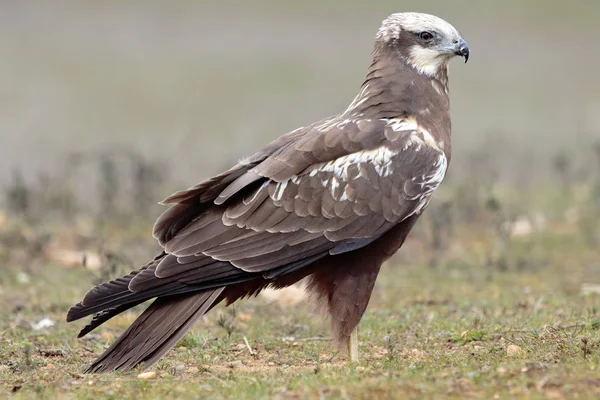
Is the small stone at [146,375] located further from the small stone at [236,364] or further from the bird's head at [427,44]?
the bird's head at [427,44]

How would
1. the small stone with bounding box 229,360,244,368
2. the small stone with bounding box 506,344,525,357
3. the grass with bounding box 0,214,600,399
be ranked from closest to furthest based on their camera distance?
the grass with bounding box 0,214,600,399
the small stone with bounding box 506,344,525,357
the small stone with bounding box 229,360,244,368

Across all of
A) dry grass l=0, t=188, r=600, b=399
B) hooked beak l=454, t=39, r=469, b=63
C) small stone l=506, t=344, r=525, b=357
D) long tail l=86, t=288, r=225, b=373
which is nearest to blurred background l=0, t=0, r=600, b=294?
dry grass l=0, t=188, r=600, b=399

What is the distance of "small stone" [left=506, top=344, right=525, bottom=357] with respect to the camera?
7816mm

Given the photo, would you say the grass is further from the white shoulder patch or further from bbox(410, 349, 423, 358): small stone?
the white shoulder patch

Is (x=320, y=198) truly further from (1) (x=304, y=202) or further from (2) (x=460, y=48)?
(2) (x=460, y=48)

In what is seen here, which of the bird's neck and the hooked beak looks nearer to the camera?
the bird's neck

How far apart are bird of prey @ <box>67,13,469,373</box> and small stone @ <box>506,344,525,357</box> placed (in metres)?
1.09

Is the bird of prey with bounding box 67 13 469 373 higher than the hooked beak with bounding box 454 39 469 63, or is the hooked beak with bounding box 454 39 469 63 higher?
the hooked beak with bounding box 454 39 469 63

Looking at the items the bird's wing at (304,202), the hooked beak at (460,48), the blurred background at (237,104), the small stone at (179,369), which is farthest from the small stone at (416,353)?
the blurred background at (237,104)

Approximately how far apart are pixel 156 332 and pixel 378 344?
2.08 metres

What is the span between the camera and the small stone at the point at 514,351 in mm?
7816

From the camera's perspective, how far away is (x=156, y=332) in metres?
7.82

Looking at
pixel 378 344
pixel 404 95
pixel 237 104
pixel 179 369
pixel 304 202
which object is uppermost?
pixel 404 95

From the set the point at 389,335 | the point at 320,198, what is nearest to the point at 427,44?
the point at 320,198
